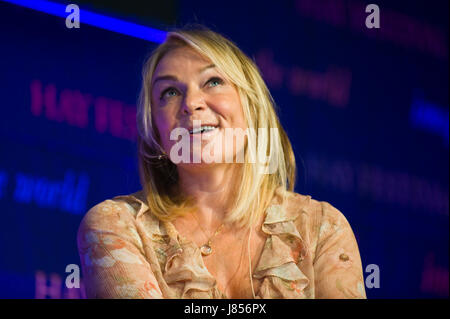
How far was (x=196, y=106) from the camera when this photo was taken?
4.87 ft

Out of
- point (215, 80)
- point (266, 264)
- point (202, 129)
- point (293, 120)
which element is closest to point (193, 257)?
point (266, 264)

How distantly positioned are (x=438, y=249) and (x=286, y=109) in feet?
2.80

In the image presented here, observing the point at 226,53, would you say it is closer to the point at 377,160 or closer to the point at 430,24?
the point at 377,160

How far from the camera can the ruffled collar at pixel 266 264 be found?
1.38 m

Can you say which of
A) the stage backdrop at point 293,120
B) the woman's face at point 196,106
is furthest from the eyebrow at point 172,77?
the stage backdrop at point 293,120

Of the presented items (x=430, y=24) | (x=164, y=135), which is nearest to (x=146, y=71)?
(x=164, y=135)

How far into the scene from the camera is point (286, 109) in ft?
8.19

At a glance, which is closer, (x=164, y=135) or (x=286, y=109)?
(x=164, y=135)

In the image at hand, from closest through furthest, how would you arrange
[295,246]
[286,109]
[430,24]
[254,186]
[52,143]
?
1. [295,246]
2. [254,186]
3. [52,143]
4. [286,109]
5. [430,24]

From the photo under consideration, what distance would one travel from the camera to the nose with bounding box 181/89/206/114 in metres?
1.48

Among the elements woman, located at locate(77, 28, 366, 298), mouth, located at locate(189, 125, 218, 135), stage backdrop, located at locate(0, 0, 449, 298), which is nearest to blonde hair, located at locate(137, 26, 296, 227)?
woman, located at locate(77, 28, 366, 298)

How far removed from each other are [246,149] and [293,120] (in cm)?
95

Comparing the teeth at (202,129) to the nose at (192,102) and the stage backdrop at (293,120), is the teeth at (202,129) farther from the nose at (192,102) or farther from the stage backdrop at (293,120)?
the stage backdrop at (293,120)

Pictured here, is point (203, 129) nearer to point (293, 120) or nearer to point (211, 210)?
point (211, 210)
